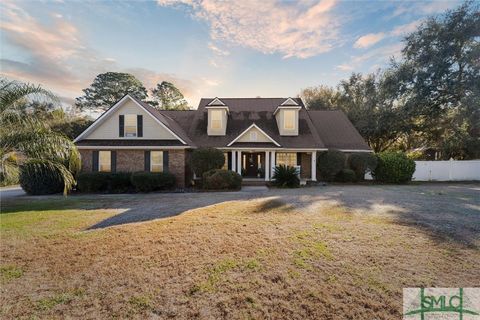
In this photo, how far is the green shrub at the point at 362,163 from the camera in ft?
58.4

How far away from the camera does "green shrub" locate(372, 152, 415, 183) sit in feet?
57.7

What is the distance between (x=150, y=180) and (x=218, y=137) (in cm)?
687

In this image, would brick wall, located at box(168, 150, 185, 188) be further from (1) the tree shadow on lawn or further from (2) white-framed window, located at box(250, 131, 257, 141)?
(1) the tree shadow on lawn

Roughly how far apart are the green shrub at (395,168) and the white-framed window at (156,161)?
16.1 meters

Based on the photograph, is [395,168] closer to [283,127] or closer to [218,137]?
[283,127]

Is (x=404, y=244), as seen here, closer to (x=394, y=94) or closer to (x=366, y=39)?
(x=366, y=39)

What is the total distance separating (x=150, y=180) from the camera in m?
14.6

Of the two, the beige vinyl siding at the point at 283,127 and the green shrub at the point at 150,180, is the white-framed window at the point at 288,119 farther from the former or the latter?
the green shrub at the point at 150,180

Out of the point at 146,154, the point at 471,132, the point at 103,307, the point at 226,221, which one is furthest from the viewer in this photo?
the point at 471,132

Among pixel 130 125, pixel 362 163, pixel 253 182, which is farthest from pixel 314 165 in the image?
pixel 130 125

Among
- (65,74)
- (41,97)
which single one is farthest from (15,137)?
(65,74)

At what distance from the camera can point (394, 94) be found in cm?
2578

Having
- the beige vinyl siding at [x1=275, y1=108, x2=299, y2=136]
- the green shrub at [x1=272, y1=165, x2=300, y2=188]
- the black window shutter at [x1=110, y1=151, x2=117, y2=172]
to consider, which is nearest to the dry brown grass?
→ the green shrub at [x1=272, y1=165, x2=300, y2=188]

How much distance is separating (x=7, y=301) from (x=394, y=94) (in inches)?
1239
